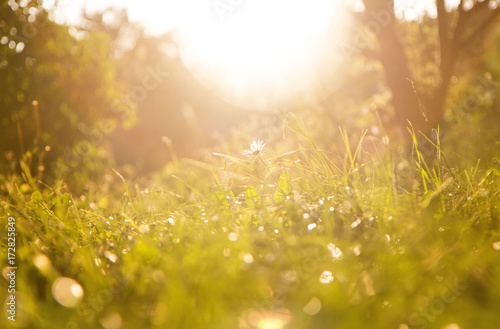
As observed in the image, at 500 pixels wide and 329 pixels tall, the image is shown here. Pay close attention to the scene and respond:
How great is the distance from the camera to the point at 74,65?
7.22m

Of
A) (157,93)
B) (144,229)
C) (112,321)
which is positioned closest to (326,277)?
(112,321)

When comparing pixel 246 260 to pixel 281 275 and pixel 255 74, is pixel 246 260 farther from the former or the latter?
pixel 255 74

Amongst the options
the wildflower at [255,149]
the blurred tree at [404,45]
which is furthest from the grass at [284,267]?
the blurred tree at [404,45]

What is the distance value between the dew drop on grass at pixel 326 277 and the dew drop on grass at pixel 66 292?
721 millimetres

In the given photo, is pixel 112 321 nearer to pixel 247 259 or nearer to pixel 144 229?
pixel 247 259

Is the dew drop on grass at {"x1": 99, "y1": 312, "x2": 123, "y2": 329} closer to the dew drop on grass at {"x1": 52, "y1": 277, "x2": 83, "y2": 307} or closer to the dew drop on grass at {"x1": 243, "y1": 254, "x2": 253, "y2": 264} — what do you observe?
the dew drop on grass at {"x1": 52, "y1": 277, "x2": 83, "y2": 307}

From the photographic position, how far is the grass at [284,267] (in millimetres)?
1036

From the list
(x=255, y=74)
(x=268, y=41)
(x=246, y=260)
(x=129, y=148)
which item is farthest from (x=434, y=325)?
(x=129, y=148)

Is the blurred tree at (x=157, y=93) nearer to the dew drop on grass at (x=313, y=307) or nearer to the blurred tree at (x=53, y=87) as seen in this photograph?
the blurred tree at (x=53, y=87)

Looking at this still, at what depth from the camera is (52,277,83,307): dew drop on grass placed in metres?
1.12

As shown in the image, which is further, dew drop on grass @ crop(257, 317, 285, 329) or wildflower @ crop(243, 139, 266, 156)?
wildflower @ crop(243, 139, 266, 156)

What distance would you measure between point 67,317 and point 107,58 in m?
7.68

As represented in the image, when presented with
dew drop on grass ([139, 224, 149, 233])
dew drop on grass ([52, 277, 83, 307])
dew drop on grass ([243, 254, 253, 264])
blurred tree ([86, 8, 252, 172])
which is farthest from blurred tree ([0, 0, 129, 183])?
blurred tree ([86, 8, 252, 172])

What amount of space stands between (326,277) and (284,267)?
5.8 inches
